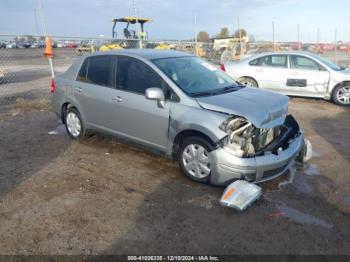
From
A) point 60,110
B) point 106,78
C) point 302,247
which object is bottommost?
point 302,247

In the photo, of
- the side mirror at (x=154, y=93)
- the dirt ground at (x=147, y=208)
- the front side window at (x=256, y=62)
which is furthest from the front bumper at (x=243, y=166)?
the front side window at (x=256, y=62)

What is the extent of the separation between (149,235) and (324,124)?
5.80 metres

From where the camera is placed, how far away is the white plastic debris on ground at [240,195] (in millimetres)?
3701

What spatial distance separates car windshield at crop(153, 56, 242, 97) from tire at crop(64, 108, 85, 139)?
2.15 m

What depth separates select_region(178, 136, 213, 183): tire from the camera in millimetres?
4242

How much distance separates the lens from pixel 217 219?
142 inches

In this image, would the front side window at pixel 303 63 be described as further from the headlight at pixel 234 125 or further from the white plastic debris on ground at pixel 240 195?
the white plastic debris on ground at pixel 240 195

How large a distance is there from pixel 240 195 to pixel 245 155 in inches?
21.2

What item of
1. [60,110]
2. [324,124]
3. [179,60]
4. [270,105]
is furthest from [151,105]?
[324,124]

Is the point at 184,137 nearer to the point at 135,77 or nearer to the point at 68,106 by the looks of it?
the point at 135,77

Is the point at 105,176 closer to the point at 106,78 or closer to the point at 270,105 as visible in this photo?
the point at 106,78

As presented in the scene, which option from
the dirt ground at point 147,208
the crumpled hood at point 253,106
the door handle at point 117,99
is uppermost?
the door handle at point 117,99

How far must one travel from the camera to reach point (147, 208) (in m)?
3.84

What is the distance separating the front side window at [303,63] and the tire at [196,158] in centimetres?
684
